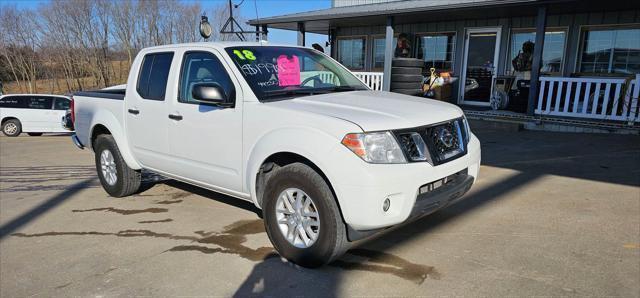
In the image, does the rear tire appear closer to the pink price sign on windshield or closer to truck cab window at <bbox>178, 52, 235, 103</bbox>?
truck cab window at <bbox>178, 52, 235, 103</bbox>

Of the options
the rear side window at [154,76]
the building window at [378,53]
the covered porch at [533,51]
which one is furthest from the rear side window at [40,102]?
the rear side window at [154,76]

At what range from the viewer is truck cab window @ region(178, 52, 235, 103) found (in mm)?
4031

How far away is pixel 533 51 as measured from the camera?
37.5 ft

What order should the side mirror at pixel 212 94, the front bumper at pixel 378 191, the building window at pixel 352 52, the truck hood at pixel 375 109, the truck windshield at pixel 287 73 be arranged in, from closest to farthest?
the front bumper at pixel 378 191, the truck hood at pixel 375 109, the side mirror at pixel 212 94, the truck windshield at pixel 287 73, the building window at pixel 352 52

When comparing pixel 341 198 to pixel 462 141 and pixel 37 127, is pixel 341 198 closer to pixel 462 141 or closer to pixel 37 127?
pixel 462 141

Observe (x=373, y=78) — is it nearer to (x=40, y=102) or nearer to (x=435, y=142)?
(x=435, y=142)

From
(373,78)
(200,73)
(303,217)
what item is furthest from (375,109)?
(373,78)

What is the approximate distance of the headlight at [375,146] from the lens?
9.89 ft

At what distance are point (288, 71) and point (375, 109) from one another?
1118 mm

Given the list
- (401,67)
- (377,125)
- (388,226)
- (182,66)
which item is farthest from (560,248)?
(401,67)

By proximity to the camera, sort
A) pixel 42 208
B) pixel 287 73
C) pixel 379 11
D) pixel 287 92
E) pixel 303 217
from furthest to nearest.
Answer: pixel 379 11, pixel 42 208, pixel 287 73, pixel 287 92, pixel 303 217

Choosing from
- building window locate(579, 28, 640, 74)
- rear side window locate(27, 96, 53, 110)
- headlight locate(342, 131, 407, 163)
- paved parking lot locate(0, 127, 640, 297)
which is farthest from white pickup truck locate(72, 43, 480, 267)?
rear side window locate(27, 96, 53, 110)

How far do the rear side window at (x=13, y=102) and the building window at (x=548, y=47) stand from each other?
649 inches

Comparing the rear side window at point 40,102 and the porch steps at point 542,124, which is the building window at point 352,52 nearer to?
the porch steps at point 542,124
